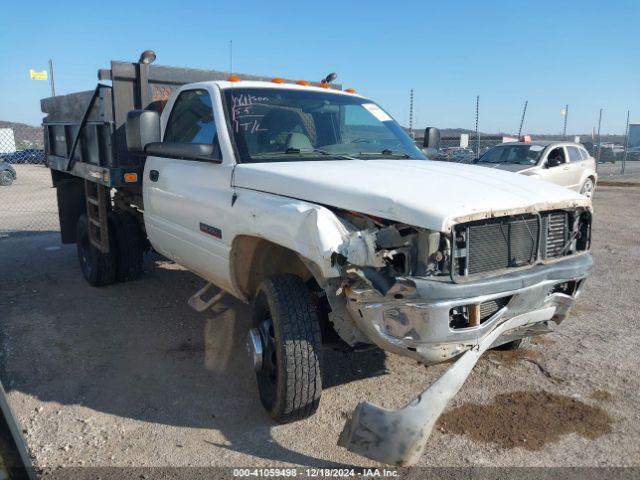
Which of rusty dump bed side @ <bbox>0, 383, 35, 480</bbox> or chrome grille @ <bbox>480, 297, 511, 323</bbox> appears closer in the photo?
rusty dump bed side @ <bbox>0, 383, 35, 480</bbox>

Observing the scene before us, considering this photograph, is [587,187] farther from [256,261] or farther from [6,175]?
[6,175]

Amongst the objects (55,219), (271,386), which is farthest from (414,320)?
(55,219)

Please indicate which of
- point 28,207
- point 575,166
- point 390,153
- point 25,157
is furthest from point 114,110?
point 25,157

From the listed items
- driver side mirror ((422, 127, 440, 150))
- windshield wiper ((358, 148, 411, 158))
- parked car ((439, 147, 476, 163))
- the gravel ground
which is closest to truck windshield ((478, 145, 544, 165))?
parked car ((439, 147, 476, 163))

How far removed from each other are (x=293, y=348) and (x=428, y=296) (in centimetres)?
87

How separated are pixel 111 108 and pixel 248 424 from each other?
3460 mm

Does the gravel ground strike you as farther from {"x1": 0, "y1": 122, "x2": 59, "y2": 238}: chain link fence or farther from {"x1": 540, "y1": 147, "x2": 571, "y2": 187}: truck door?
{"x1": 540, "y1": 147, "x2": 571, "y2": 187}: truck door

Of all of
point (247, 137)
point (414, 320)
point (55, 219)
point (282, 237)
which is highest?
point (247, 137)

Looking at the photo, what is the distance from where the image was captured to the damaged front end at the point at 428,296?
258 cm

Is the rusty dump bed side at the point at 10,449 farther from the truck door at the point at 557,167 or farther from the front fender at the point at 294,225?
the truck door at the point at 557,167

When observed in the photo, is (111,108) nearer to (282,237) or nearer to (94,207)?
(94,207)

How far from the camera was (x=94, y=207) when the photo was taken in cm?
610

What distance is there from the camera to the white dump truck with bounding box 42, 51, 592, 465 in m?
2.70

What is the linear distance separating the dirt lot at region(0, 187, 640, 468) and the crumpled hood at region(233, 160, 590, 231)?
1353 millimetres
